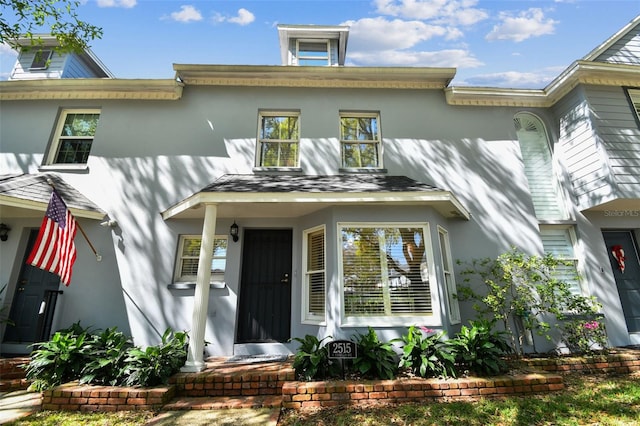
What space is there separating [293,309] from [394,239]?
2419 mm

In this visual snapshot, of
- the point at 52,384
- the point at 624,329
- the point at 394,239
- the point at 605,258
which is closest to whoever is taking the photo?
the point at 52,384

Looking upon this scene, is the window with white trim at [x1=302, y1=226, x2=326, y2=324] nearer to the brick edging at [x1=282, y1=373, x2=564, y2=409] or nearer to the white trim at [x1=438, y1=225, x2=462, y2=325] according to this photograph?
the brick edging at [x1=282, y1=373, x2=564, y2=409]

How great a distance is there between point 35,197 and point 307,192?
5.17 meters

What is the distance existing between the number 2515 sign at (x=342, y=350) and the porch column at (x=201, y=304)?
2.06 meters

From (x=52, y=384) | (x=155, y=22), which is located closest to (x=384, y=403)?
(x=52, y=384)

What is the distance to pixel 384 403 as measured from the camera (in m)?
3.41

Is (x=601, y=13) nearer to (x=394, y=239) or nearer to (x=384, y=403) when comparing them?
(x=394, y=239)

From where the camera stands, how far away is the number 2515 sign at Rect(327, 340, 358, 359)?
149 inches

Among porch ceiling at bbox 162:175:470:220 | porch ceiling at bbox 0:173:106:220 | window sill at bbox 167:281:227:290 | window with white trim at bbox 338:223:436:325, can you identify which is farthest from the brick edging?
porch ceiling at bbox 0:173:106:220

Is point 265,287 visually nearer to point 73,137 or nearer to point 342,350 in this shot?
point 342,350

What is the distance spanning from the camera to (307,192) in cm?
466

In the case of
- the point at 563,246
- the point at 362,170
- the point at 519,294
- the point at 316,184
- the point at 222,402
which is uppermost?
the point at 362,170

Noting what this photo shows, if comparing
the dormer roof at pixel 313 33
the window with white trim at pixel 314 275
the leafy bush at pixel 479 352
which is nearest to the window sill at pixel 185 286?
the window with white trim at pixel 314 275

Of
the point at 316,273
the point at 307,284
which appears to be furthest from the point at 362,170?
the point at 307,284
